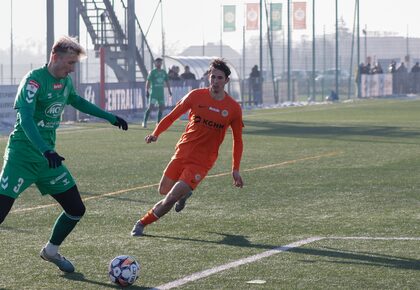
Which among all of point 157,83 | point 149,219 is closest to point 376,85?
point 157,83

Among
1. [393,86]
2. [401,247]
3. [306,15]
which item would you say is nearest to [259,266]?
[401,247]

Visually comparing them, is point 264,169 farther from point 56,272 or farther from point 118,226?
point 56,272

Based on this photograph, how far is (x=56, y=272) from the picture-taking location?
29.8 feet

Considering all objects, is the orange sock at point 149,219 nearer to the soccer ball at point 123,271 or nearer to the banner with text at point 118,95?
the soccer ball at point 123,271

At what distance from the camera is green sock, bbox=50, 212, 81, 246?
29.8 ft

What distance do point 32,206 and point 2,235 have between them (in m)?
2.37

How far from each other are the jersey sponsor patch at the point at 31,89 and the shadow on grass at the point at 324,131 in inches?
663

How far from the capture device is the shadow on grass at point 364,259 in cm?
930

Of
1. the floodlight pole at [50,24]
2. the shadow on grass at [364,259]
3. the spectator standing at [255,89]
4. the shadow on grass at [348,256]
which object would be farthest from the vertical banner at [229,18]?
the shadow on grass at [364,259]

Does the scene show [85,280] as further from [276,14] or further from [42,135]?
[276,14]

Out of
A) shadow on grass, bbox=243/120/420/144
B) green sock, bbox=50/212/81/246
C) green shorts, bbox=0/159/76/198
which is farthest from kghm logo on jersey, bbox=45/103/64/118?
shadow on grass, bbox=243/120/420/144

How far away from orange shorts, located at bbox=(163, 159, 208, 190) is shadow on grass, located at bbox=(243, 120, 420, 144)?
45.8ft

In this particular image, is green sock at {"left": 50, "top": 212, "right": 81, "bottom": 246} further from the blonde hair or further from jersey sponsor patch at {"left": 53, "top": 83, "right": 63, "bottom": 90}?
the blonde hair

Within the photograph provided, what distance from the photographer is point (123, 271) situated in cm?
838
